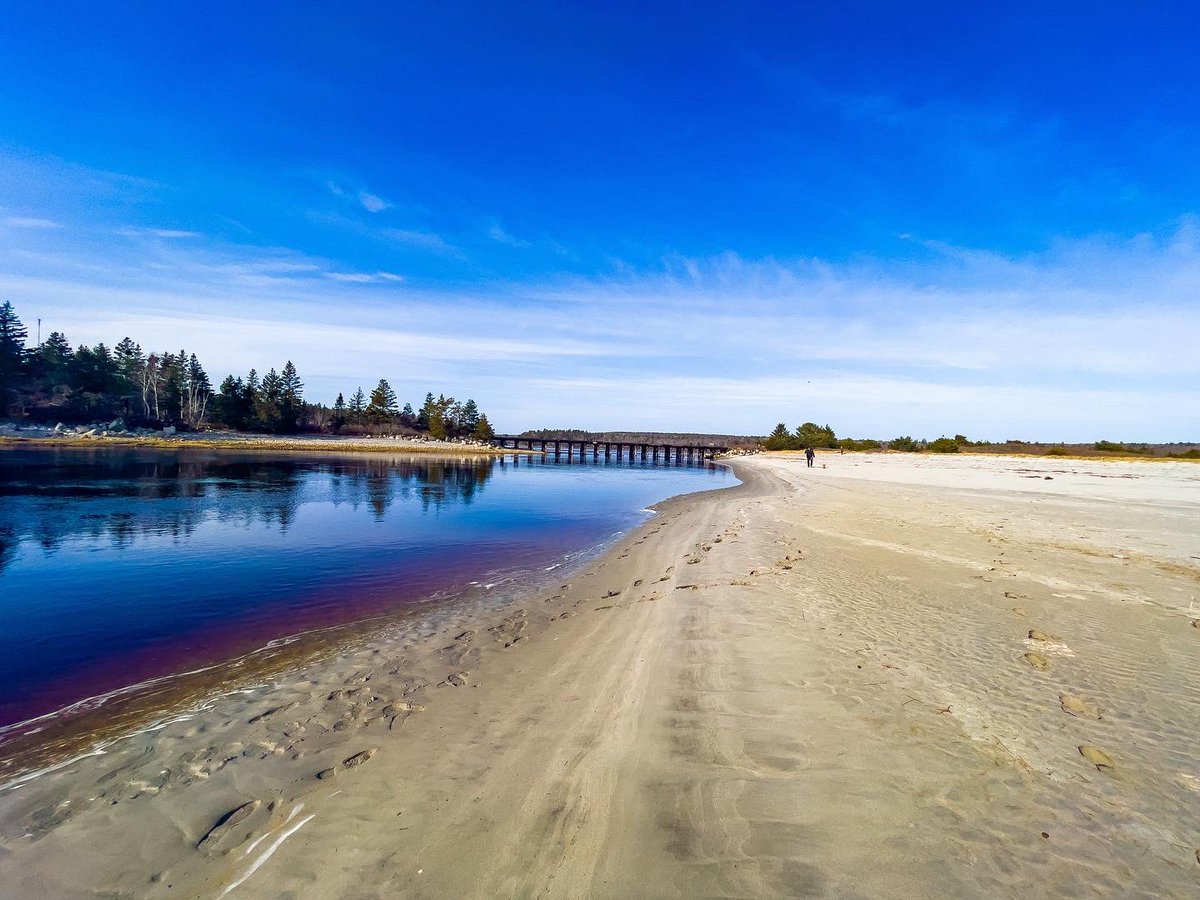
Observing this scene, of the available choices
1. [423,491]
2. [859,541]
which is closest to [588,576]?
[859,541]

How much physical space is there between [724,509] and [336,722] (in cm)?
1920

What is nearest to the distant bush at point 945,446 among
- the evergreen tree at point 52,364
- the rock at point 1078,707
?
the rock at point 1078,707

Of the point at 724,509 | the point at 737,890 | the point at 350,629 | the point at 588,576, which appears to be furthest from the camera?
the point at 724,509

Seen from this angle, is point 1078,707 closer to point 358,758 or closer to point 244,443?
point 358,758

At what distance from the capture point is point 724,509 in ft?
74.8

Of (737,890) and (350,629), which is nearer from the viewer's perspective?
(737,890)

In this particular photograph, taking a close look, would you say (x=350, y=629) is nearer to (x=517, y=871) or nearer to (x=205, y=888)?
(x=205, y=888)

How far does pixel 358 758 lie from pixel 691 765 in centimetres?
283

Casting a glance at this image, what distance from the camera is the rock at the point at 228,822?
142 inches

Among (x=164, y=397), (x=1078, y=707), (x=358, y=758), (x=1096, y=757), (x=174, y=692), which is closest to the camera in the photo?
(x=1096, y=757)

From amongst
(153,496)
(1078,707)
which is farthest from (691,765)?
(153,496)

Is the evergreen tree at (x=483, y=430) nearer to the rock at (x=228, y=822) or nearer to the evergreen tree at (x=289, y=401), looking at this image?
the evergreen tree at (x=289, y=401)

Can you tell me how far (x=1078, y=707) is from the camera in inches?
190

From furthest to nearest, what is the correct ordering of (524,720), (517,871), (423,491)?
(423,491), (524,720), (517,871)
